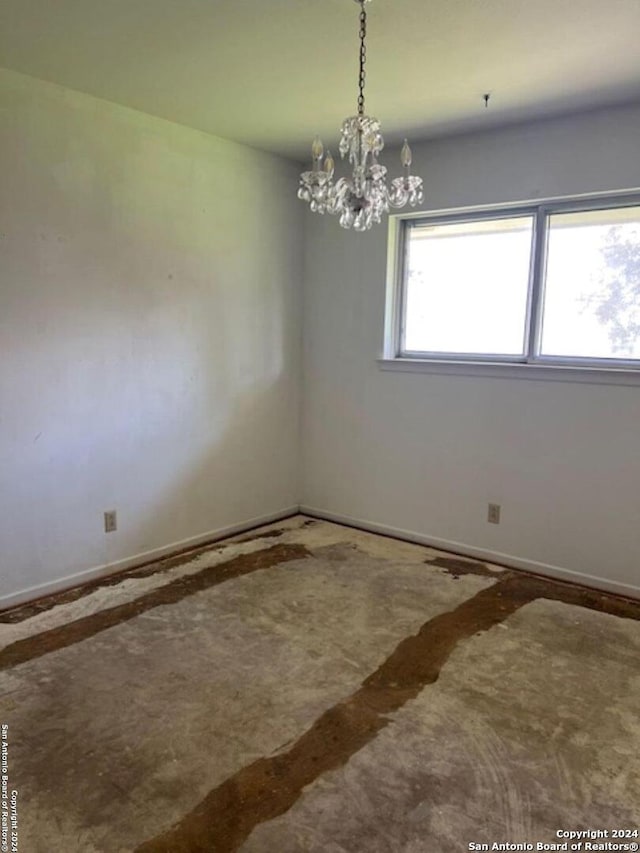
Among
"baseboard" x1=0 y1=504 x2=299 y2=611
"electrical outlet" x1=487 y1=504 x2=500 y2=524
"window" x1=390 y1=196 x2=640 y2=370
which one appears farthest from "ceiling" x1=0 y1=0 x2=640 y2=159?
"baseboard" x1=0 y1=504 x2=299 y2=611

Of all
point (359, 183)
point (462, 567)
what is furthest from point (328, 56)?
point (462, 567)

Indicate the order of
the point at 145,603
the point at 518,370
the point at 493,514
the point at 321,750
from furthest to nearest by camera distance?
the point at 493,514
the point at 518,370
the point at 145,603
the point at 321,750

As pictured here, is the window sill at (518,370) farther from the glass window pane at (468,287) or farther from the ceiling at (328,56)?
the ceiling at (328,56)

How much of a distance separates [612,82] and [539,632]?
2489 mm

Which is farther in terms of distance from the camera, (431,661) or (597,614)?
(597,614)

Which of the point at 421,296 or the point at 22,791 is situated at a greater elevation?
the point at 421,296

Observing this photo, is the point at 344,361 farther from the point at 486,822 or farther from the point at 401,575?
the point at 486,822

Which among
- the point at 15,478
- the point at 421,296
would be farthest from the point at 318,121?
the point at 15,478

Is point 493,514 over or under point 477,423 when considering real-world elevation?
under

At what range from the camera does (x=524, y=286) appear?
134 inches

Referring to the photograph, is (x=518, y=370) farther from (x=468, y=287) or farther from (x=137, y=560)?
(x=137, y=560)

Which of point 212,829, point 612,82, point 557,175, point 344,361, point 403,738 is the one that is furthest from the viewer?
point 344,361

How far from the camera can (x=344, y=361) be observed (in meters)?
4.09

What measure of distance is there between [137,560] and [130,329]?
1.31 metres
